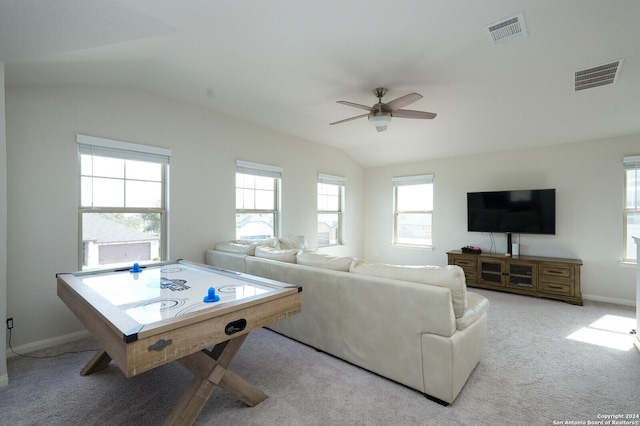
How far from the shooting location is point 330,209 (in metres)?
6.08

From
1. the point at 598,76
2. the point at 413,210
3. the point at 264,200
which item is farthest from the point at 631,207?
the point at 264,200

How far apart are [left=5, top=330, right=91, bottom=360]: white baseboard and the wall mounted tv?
5.61m

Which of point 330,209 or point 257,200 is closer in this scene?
point 257,200

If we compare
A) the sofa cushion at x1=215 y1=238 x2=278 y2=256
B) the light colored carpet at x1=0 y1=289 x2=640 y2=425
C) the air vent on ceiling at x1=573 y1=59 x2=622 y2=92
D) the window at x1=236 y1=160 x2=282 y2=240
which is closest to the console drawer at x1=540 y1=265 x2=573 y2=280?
the light colored carpet at x1=0 y1=289 x2=640 y2=425

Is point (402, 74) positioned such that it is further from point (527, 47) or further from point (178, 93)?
point (178, 93)

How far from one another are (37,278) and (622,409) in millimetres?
4701

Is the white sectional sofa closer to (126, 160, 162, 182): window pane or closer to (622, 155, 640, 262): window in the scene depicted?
(126, 160, 162, 182): window pane

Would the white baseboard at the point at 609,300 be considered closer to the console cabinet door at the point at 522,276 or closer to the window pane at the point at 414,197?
the console cabinet door at the point at 522,276

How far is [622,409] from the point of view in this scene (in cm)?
193

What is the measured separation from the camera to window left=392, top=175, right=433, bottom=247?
19.7ft

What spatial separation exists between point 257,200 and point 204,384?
3.22 m

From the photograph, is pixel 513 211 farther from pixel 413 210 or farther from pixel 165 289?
pixel 165 289

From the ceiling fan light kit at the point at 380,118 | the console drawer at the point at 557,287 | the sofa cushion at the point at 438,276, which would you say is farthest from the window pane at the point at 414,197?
the sofa cushion at the point at 438,276

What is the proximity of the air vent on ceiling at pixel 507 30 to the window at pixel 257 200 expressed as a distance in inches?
129
